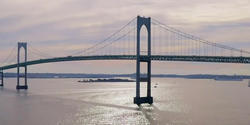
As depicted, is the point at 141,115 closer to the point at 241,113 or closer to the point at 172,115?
the point at 172,115

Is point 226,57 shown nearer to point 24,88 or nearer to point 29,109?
point 29,109

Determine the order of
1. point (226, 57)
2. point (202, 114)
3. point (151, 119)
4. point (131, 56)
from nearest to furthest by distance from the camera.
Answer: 1. point (151, 119)
2. point (202, 114)
3. point (226, 57)
4. point (131, 56)

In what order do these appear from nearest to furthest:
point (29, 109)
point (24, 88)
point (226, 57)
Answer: point (29, 109), point (226, 57), point (24, 88)

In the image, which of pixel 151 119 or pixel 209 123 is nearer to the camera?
pixel 209 123

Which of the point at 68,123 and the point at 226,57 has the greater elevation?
the point at 226,57

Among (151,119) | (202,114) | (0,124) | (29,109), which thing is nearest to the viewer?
(0,124)

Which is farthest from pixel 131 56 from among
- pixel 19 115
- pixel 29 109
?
pixel 19 115

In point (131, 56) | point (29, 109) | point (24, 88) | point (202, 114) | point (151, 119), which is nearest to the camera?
point (151, 119)

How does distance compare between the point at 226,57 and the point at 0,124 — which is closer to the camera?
the point at 0,124

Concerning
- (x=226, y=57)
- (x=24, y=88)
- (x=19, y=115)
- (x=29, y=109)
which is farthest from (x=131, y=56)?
(x=24, y=88)
